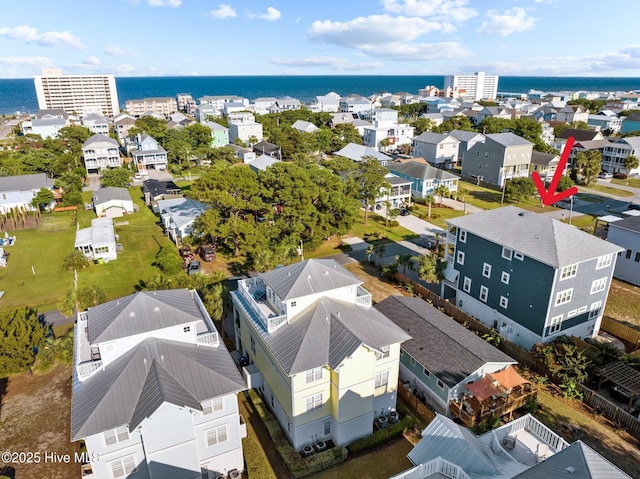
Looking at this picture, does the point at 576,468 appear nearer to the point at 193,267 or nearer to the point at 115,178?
the point at 193,267

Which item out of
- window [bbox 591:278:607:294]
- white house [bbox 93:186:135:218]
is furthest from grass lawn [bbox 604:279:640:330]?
white house [bbox 93:186:135:218]

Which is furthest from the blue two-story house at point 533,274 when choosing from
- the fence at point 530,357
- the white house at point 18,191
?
the white house at point 18,191

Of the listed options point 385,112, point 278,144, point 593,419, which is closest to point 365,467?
point 593,419

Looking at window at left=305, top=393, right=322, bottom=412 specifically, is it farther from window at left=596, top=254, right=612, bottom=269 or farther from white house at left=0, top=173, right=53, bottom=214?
white house at left=0, top=173, right=53, bottom=214

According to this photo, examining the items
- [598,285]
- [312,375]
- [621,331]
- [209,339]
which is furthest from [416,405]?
[621,331]

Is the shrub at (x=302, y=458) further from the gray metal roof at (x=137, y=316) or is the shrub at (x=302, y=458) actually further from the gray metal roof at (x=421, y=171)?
the gray metal roof at (x=421, y=171)

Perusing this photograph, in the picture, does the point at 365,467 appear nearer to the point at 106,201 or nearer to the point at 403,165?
the point at 106,201
